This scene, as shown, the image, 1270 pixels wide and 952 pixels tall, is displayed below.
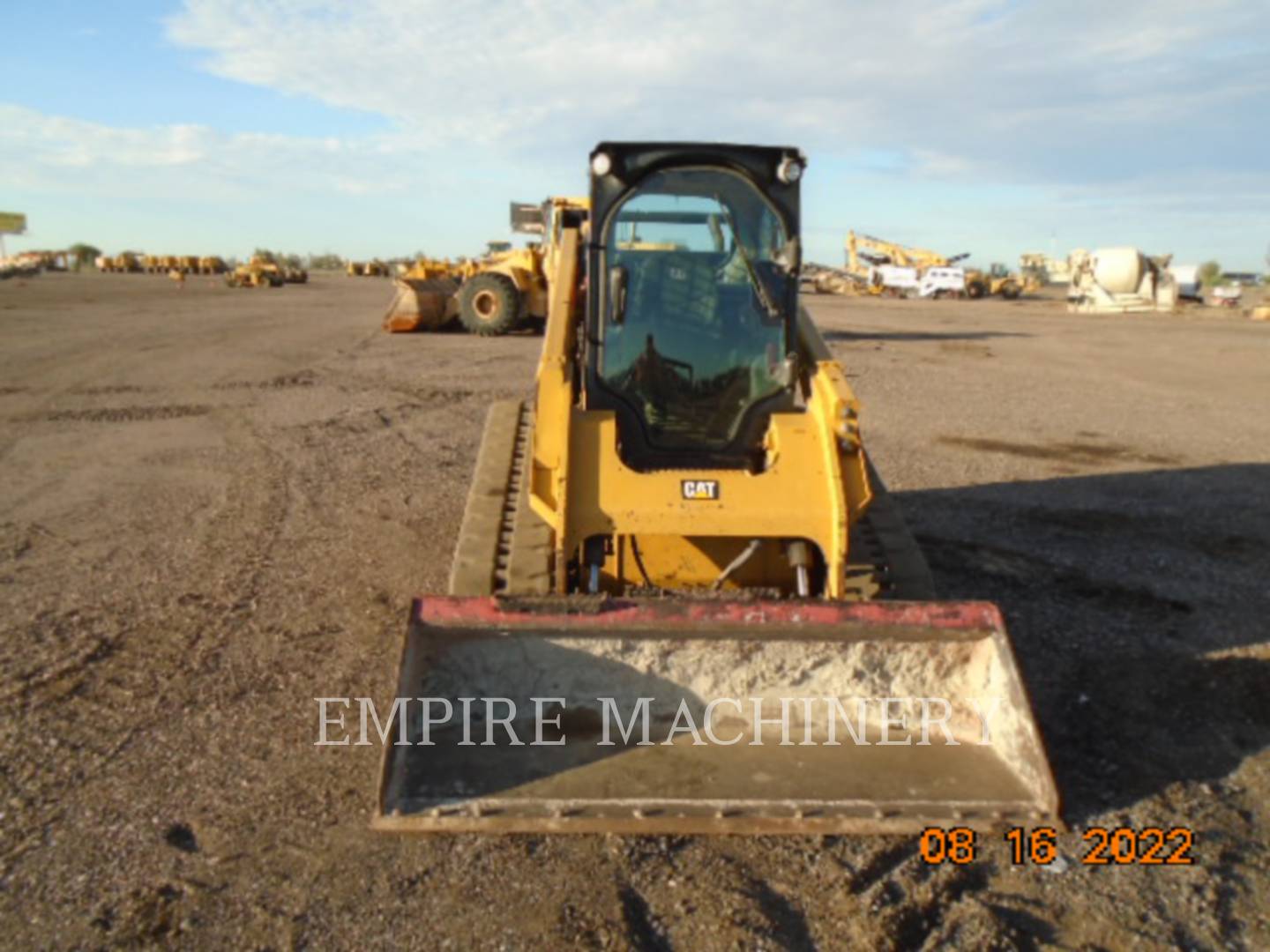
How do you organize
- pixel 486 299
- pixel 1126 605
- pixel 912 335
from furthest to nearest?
1. pixel 912 335
2. pixel 486 299
3. pixel 1126 605

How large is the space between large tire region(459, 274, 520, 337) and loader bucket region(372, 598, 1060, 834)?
18.3 m

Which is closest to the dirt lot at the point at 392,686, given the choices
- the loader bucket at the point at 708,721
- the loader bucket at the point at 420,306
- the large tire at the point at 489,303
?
the loader bucket at the point at 708,721

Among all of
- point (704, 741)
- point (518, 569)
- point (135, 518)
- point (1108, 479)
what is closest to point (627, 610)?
point (704, 741)

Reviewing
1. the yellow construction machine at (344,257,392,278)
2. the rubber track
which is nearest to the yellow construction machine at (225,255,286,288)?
the yellow construction machine at (344,257,392,278)

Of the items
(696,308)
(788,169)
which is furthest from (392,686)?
(788,169)

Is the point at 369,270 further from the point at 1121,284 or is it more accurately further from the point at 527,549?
the point at 527,549

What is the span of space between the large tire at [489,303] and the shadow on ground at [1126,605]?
1430 cm

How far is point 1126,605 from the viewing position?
20.4ft

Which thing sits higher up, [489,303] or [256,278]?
[489,303]

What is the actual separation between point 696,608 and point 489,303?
1856cm

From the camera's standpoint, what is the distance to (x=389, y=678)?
5.11 meters

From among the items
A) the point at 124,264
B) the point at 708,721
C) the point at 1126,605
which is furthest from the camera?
the point at 124,264
